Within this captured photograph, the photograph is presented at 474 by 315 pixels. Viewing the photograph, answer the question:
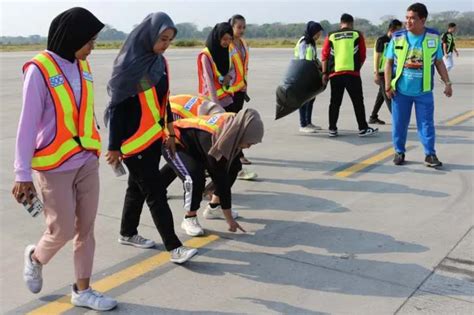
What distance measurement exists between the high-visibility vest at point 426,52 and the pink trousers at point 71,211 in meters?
4.51

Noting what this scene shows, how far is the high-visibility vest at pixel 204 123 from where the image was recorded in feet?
14.1

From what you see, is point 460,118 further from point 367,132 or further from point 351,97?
point 351,97

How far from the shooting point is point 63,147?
3.17m

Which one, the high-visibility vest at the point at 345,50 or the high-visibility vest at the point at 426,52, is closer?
the high-visibility vest at the point at 426,52

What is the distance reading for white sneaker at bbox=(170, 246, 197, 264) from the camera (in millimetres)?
4000

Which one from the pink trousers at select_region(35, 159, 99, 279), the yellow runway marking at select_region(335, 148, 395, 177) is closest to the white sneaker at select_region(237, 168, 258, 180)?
the yellow runway marking at select_region(335, 148, 395, 177)

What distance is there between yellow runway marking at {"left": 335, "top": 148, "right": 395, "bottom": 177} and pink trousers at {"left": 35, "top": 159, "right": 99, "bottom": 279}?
3.76 metres

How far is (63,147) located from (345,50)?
6327mm

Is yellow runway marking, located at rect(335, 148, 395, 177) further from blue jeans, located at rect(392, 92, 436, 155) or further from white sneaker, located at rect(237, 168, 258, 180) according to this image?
white sneaker, located at rect(237, 168, 258, 180)

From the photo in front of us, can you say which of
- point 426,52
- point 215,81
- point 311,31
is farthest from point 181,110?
point 311,31

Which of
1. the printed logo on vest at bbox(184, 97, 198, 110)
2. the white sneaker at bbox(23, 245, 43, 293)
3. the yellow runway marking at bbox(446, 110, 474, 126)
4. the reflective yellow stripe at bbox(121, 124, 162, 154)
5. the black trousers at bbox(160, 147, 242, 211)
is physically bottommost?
the yellow runway marking at bbox(446, 110, 474, 126)

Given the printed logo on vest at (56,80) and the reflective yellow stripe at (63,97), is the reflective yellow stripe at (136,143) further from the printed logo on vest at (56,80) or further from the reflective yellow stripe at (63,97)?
the printed logo on vest at (56,80)

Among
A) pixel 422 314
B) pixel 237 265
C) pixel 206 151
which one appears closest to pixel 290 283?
pixel 237 265

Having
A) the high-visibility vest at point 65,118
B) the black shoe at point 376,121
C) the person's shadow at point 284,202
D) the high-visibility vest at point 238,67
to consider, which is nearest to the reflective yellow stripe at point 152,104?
the high-visibility vest at point 65,118
